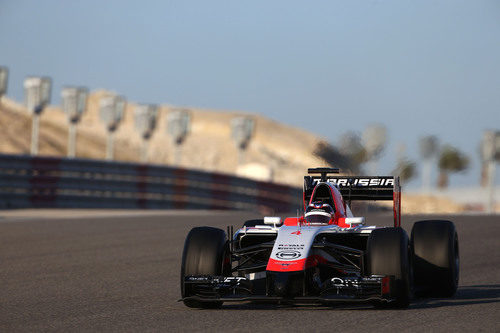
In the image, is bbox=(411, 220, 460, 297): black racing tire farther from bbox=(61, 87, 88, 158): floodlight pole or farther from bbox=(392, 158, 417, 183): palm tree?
Result: bbox=(61, 87, 88, 158): floodlight pole

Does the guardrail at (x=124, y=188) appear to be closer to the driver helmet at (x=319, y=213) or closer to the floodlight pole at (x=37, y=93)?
the floodlight pole at (x=37, y=93)

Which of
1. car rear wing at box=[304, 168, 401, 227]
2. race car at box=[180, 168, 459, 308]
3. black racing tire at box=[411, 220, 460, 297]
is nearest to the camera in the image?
race car at box=[180, 168, 459, 308]

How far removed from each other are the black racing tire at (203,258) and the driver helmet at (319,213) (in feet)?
3.40

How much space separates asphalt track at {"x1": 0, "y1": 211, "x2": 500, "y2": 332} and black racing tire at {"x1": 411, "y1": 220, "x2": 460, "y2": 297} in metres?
0.20

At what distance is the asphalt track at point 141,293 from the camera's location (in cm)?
803

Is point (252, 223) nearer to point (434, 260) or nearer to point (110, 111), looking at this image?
point (434, 260)

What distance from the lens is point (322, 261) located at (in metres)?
9.26

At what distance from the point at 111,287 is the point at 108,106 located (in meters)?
33.5

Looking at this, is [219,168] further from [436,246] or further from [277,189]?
[436,246]

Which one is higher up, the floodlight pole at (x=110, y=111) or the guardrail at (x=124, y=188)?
the floodlight pole at (x=110, y=111)

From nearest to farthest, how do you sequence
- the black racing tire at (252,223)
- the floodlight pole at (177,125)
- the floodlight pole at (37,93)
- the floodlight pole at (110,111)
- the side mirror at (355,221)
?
the side mirror at (355,221)
the black racing tire at (252,223)
the floodlight pole at (37,93)
the floodlight pole at (110,111)
the floodlight pole at (177,125)

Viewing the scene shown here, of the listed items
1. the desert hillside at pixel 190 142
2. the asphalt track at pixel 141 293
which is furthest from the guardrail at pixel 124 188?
the desert hillside at pixel 190 142

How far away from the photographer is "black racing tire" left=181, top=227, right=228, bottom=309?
920cm

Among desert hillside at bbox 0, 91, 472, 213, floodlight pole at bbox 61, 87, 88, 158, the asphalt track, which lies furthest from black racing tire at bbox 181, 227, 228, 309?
desert hillside at bbox 0, 91, 472, 213
